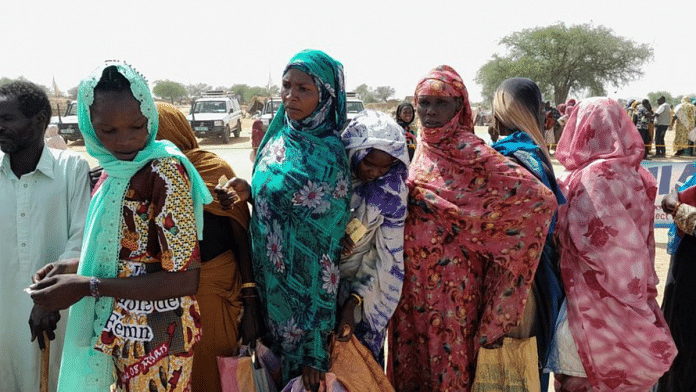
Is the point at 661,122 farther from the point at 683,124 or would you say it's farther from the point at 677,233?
the point at 677,233

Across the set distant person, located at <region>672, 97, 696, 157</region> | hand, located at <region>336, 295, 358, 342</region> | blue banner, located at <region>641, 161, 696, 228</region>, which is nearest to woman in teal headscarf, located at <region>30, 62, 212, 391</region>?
hand, located at <region>336, 295, 358, 342</region>

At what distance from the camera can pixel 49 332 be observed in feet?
6.93

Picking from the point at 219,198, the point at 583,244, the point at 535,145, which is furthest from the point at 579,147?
the point at 219,198

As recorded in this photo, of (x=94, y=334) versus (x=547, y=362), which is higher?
(x=94, y=334)

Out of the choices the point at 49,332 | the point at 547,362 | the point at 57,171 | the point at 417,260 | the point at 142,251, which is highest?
the point at 57,171

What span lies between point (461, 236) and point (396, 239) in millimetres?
331

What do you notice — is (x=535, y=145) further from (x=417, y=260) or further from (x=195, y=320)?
(x=195, y=320)

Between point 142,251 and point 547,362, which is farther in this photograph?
point 547,362

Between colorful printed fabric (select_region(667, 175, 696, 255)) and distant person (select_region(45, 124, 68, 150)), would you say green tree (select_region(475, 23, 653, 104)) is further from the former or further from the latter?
colorful printed fabric (select_region(667, 175, 696, 255))

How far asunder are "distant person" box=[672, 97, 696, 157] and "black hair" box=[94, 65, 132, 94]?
18509 mm

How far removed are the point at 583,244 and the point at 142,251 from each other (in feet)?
6.60

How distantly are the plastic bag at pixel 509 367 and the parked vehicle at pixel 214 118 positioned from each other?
19.8 meters

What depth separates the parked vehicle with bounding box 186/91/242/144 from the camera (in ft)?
72.1

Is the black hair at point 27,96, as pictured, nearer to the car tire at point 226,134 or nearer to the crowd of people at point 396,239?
the crowd of people at point 396,239
